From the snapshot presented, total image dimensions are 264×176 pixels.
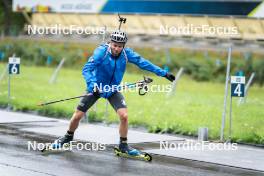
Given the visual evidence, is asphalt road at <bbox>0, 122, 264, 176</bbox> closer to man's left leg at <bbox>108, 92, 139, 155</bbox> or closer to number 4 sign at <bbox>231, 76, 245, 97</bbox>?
man's left leg at <bbox>108, 92, 139, 155</bbox>

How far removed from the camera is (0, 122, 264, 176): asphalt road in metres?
9.77

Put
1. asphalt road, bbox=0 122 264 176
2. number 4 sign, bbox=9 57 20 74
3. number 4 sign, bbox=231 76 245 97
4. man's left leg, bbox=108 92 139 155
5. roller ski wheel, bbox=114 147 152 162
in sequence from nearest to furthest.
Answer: asphalt road, bbox=0 122 264 176 → roller ski wheel, bbox=114 147 152 162 → man's left leg, bbox=108 92 139 155 → number 4 sign, bbox=231 76 245 97 → number 4 sign, bbox=9 57 20 74

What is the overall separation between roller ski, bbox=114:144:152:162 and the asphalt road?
→ 0.11m

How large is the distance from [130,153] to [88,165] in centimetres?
120

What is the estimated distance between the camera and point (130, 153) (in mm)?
11398

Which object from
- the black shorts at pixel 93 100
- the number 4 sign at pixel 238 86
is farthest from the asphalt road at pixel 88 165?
the number 4 sign at pixel 238 86

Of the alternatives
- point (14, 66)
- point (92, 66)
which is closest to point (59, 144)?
point (92, 66)

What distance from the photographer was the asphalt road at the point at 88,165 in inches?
384

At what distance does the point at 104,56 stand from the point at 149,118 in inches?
243

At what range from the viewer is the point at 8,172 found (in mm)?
9461

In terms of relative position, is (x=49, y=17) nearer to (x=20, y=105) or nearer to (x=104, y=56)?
(x=20, y=105)

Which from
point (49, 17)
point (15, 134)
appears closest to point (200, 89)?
point (15, 134)

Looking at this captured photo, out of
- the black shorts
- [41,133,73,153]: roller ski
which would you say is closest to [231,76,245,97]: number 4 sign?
the black shorts

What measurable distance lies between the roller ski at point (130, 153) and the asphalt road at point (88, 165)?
0.36ft
